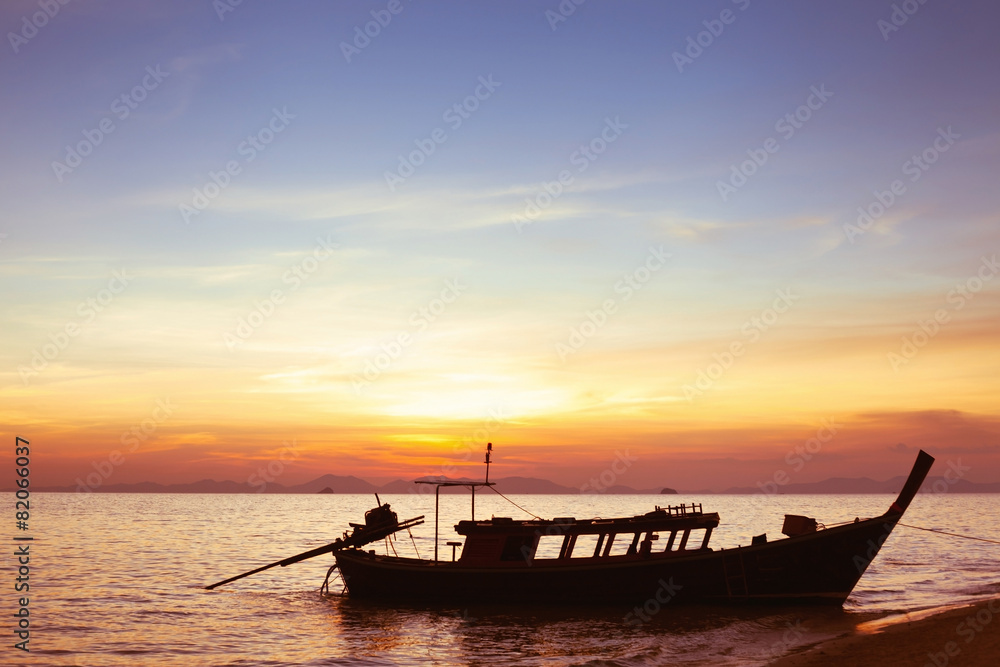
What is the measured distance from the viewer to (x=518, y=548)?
32.3 meters

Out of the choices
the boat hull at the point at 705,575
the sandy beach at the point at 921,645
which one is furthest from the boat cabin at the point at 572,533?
the sandy beach at the point at 921,645

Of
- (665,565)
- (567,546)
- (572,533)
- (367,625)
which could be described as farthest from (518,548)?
(367,625)

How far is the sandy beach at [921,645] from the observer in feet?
63.3

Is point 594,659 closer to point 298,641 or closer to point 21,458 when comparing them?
point 298,641

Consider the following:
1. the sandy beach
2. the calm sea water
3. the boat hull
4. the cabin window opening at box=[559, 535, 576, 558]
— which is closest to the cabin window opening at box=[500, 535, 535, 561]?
the boat hull

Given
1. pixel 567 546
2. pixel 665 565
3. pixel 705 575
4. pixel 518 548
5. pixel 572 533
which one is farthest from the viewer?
pixel 518 548

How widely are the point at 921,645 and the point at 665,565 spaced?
10.8 metres

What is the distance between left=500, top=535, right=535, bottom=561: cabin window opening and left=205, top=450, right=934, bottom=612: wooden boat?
0.04 m

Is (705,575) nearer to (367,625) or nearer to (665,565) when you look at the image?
(665,565)

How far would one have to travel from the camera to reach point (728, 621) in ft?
94.4

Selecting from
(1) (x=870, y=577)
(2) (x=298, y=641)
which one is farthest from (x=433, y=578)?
(1) (x=870, y=577)

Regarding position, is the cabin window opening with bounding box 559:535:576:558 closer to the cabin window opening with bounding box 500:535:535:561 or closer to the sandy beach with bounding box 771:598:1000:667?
the cabin window opening with bounding box 500:535:535:561

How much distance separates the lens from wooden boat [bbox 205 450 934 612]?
98.4 feet

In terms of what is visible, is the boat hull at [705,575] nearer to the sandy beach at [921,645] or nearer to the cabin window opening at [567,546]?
the cabin window opening at [567,546]
